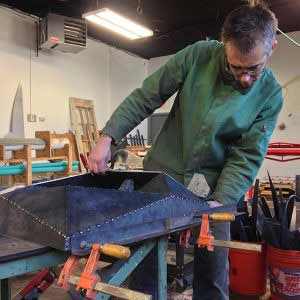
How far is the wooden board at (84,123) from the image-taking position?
554 centimetres

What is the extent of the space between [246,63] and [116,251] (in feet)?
2.51

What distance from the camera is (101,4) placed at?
4820 millimetres

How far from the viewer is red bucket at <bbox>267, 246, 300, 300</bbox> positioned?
1.93m

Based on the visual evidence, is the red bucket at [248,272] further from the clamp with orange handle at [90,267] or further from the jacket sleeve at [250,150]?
the clamp with orange handle at [90,267]

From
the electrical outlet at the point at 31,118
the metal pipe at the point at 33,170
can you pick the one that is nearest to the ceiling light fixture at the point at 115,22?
the electrical outlet at the point at 31,118

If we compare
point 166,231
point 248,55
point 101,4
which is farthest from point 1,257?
point 101,4

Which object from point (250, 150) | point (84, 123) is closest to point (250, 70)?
point (250, 150)

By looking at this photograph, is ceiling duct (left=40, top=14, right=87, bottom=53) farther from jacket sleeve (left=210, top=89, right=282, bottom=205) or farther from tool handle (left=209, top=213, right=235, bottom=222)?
tool handle (left=209, top=213, right=235, bottom=222)

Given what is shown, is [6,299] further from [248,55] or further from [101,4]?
[101,4]

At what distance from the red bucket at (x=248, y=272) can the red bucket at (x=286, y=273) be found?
160mm

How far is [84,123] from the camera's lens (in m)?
5.84

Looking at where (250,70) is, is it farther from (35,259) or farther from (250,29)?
(35,259)

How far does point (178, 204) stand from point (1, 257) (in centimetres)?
50

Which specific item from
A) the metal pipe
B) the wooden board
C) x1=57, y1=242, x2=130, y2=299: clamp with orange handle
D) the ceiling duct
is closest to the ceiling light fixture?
the ceiling duct
